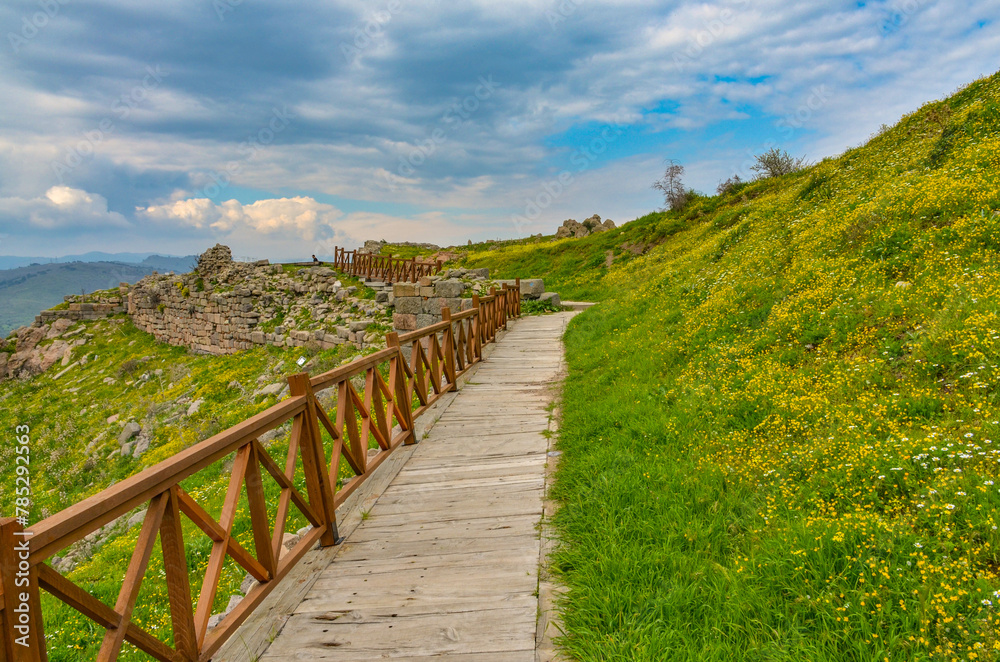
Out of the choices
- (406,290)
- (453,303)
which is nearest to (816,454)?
(453,303)

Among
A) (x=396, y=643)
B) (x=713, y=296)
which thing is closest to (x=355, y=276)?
(x=713, y=296)

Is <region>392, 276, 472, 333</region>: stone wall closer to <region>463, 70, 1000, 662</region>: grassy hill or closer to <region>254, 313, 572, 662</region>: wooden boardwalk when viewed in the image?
<region>463, 70, 1000, 662</region>: grassy hill

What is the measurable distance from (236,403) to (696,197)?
963 inches

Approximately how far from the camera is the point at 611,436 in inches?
201

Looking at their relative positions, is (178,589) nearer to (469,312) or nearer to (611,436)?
(611,436)

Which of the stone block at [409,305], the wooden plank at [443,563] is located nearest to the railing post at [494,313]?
the stone block at [409,305]

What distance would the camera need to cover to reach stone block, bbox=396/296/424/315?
1466 centimetres

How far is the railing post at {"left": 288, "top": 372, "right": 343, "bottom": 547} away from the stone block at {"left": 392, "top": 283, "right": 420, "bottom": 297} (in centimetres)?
1111

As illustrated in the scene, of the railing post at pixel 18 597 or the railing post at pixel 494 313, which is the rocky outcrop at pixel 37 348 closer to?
the railing post at pixel 494 313

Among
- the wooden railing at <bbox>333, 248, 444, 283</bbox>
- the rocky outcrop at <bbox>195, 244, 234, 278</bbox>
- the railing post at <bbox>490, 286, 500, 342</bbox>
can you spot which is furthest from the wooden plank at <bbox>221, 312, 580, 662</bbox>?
the rocky outcrop at <bbox>195, 244, 234, 278</bbox>

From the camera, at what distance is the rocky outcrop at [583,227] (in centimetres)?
3453

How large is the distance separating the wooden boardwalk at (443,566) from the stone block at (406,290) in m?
9.05

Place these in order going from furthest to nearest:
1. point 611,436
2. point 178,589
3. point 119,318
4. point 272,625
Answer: point 119,318 → point 611,436 → point 272,625 → point 178,589

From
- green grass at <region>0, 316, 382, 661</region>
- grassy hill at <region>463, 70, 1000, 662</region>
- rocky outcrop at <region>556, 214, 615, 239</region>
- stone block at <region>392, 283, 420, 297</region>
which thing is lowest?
green grass at <region>0, 316, 382, 661</region>
